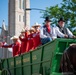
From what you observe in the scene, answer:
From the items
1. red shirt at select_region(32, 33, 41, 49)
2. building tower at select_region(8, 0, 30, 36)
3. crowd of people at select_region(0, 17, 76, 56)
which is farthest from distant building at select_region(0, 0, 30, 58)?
red shirt at select_region(32, 33, 41, 49)

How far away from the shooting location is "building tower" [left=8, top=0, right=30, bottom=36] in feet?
284

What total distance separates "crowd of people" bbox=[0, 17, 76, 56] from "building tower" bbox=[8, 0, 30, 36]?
73.8m

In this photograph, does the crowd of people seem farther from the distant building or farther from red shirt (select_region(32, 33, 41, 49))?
the distant building

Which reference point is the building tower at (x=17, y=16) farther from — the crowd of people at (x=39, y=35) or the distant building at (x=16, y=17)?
the crowd of people at (x=39, y=35)

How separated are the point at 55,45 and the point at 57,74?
788 millimetres

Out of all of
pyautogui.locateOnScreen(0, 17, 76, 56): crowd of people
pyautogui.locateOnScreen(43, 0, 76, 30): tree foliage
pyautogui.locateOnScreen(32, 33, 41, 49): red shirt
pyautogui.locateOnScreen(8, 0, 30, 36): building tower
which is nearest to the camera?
pyautogui.locateOnScreen(0, 17, 76, 56): crowd of people

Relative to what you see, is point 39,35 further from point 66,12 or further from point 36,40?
point 66,12

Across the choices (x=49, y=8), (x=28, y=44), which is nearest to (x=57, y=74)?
(x=28, y=44)

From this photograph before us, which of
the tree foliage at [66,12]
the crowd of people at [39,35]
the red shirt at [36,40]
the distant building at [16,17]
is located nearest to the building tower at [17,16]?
the distant building at [16,17]

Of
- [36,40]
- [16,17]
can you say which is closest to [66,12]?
[36,40]

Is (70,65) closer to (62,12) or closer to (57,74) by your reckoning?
(57,74)

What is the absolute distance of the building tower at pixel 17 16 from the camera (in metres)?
86.6

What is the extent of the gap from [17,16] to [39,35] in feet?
269

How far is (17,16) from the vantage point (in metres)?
90.9
